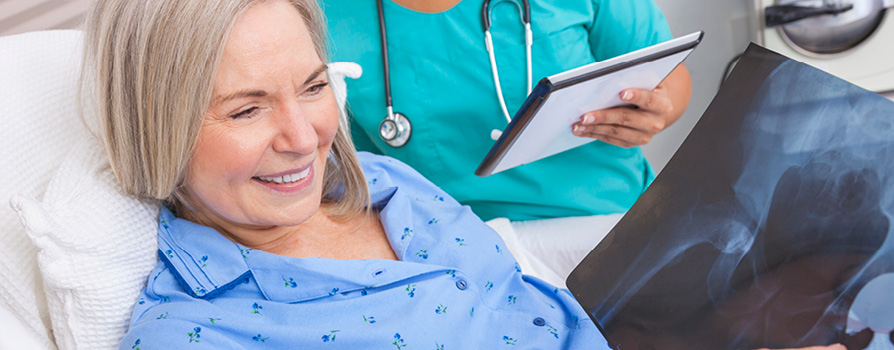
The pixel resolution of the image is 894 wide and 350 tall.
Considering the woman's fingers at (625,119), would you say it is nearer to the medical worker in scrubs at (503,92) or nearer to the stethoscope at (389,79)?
the medical worker in scrubs at (503,92)

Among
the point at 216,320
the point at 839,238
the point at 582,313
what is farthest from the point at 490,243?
the point at 839,238

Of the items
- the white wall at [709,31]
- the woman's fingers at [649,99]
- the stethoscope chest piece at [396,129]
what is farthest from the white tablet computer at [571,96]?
the white wall at [709,31]

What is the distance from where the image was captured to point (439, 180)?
1534 mm

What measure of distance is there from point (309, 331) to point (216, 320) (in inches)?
4.4

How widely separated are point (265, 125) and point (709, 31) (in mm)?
1685

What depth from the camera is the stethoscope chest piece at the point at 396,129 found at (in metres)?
1.44

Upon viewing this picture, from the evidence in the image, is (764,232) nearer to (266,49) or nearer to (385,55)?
(266,49)

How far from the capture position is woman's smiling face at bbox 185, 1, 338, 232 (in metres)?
0.87

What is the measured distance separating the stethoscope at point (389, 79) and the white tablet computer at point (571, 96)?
146mm

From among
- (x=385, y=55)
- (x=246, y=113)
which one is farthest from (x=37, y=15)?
(x=246, y=113)

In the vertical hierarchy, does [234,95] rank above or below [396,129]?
above

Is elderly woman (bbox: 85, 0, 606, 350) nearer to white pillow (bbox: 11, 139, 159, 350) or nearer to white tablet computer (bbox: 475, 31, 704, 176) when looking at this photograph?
white pillow (bbox: 11, 139, 159, 350)

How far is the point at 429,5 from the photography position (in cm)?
141

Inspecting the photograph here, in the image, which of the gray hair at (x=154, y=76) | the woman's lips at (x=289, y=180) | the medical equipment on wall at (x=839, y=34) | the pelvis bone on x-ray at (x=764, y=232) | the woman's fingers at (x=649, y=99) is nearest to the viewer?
the pelvis bone on x-ray at (x=764, y=232)
